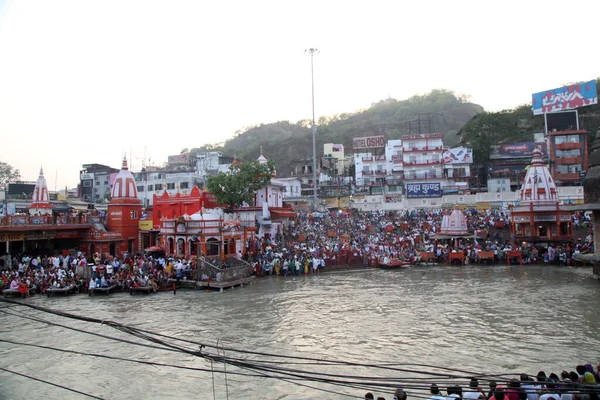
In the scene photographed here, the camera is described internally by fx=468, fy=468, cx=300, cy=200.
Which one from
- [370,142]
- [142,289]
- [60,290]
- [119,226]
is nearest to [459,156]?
[370,142]

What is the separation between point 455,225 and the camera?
33.9 meters

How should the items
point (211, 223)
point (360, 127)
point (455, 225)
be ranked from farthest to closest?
point (360, 127)
point (455, 225)
point (211, 223)

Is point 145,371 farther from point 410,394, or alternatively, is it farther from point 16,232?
point 16,232

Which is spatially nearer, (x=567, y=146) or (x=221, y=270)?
(x=221, y=270)

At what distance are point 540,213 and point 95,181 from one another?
182 ft

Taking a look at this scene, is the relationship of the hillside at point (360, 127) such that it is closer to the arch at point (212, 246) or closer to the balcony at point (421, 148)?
the balcony at point (421, 148)

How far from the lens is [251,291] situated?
2423cm

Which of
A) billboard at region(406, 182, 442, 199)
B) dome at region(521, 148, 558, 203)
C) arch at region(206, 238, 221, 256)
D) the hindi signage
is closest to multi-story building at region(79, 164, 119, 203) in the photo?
the hindi signage

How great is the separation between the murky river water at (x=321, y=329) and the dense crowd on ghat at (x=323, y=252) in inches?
75.6

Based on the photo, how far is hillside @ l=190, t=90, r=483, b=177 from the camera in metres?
89.8

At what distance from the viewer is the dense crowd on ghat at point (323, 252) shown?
81.0 ft

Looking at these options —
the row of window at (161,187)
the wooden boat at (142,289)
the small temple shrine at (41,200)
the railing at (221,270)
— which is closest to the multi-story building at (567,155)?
the railing at (221,270)

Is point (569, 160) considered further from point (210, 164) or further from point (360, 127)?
point (360, 127)

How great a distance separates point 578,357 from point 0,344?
1781 centimetres
